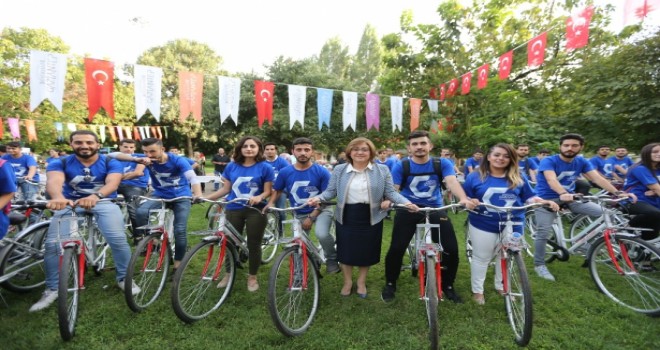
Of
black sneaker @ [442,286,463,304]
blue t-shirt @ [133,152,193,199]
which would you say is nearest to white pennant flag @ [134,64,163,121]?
blue t-shirt @ [133,152,193,199]

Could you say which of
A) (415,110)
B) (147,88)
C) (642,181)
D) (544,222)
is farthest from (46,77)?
(415,110)

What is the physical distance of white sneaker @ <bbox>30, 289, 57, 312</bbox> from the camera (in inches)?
122

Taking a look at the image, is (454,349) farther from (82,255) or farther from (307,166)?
(82,255)

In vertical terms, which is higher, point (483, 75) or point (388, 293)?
point (483, 75)

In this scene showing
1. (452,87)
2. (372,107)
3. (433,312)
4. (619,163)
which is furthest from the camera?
(452,87)

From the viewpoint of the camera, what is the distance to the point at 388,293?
3.47 meters

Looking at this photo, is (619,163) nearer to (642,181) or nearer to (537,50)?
(537,50)

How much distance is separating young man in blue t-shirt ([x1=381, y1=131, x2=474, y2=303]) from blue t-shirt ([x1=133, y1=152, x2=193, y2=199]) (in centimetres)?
256

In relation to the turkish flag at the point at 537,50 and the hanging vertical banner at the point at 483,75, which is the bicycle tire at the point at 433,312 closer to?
the turkish flag at the point at 537,50

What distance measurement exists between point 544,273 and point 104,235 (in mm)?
5133

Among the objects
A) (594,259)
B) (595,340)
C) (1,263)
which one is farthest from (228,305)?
(594,259)

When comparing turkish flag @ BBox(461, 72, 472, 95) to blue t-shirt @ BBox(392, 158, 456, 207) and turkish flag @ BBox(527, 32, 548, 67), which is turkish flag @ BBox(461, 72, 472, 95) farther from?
blue t-shirt @ BBox(392, 158, 456, 207)

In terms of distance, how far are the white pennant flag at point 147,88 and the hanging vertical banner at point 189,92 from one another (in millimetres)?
519

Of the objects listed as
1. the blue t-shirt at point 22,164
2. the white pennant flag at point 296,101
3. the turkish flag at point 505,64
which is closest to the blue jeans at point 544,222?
the turkish flag at point 505,64
